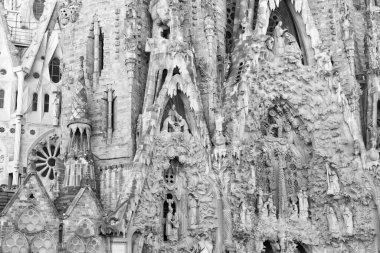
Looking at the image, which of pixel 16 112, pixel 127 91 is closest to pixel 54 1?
pixel 16 112

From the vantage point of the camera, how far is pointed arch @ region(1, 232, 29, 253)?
704 inches

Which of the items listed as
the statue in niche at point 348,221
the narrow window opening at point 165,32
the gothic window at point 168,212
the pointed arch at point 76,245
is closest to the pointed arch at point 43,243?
the pointed arch at point 76,245

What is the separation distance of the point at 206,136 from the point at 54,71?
1092cm

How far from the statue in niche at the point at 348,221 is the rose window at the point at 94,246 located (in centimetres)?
930

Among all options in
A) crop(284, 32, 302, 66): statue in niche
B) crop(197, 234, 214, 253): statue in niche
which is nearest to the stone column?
crop(197, 234, 214, 253): statue in niche

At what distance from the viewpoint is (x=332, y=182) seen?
23.3m

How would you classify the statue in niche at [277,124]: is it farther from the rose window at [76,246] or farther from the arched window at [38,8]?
the arched window at [38,8]

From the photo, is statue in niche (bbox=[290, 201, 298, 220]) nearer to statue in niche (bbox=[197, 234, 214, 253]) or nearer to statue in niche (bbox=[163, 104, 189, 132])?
statue in niche (bbox=[197, 234, 214, 253])

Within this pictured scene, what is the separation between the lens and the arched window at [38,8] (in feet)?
109

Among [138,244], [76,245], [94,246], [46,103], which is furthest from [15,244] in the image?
[46,103]

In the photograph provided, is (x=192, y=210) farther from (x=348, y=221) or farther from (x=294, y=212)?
(x=348, y=221)

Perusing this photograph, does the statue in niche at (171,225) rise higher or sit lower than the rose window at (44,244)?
higher

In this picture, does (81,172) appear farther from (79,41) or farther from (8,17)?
(8,17)

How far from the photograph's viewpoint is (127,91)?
2170 centimetres
